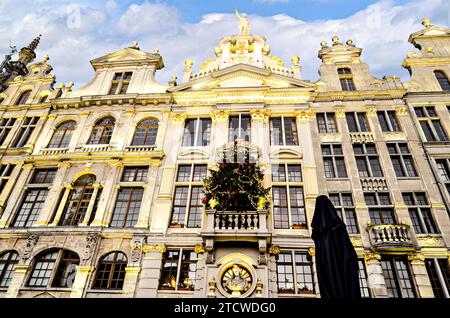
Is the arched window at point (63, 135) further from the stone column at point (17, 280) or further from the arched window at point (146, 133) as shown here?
the stone column at point (17, 280)

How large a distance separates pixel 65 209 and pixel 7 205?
358 centimetres

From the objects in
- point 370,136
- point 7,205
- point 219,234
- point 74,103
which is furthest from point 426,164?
point 7,205

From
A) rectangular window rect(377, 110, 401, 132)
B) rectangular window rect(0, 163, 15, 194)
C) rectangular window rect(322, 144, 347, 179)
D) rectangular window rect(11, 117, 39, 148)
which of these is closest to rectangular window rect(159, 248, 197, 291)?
rectangular window rect(322, 144, 347, 179)

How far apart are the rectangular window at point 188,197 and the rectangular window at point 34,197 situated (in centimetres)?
787

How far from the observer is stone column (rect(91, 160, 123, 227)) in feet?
51.8

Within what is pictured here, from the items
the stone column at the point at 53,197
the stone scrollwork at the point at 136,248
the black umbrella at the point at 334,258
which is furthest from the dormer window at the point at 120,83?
the black umbrella at the point at 334,258

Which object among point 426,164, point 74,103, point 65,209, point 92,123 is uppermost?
point 74,103

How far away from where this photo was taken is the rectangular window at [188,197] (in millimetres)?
15805

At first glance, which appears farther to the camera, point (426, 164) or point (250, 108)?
point (250, 108)

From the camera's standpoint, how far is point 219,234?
45.2ft

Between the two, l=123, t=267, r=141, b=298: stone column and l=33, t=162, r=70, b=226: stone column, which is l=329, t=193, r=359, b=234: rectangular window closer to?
l=123, t=267, r=141, b=298: stone column

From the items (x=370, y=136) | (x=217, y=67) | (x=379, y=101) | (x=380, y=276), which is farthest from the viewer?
(x=217, y=67)

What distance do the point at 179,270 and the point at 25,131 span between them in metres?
15.0
